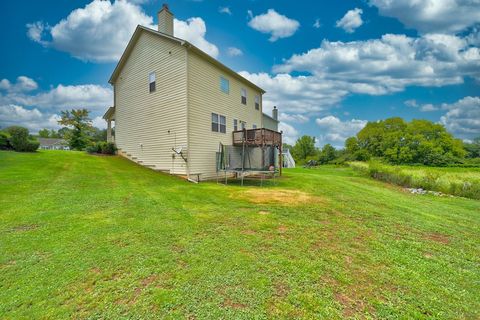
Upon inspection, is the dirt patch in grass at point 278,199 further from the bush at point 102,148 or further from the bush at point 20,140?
the bush at point 20,140

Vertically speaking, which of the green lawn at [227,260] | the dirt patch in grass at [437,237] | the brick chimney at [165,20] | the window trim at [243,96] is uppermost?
the brick chimney at [165,20]

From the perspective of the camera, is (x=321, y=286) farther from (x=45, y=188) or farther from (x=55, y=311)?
(x=45, y=188)

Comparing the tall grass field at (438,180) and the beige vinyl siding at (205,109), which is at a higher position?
the beige vinyl siding at (205,109)

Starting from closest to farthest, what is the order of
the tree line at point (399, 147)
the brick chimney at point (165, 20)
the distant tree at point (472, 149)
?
the brick chimney at point (165, 20) → the tree line at point (399, 147) → the distant tree at point (472, 149)

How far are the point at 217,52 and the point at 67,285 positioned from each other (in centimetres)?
1726

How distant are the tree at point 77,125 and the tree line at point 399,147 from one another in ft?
109

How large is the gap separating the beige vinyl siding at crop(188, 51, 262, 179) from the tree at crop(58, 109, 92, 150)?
20.8 meters

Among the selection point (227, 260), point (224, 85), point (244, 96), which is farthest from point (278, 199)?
point (244, 96)

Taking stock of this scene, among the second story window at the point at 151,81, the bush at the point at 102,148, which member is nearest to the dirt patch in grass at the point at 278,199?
the second story window at the point at 151,81

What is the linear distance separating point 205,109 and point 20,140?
12.0m

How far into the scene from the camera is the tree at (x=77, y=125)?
26.2m

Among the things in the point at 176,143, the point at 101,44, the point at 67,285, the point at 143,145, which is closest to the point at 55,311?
the point at 67,285

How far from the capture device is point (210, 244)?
4.02m

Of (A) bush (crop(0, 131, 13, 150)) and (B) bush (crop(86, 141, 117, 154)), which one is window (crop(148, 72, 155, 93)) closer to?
(B) bush (crop(86, 141, 117, 154))
